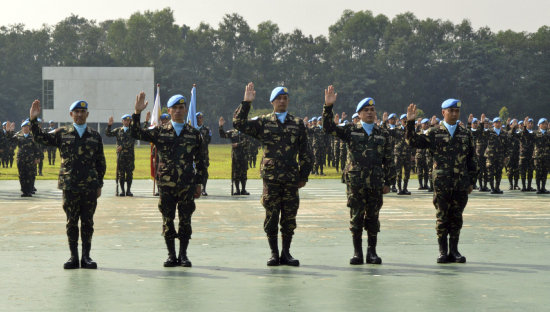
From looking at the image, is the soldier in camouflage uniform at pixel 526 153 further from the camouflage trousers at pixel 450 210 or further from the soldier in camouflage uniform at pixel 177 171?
the soldier in camouflage uniform at pixel 177 171

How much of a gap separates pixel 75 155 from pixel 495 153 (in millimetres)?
16607

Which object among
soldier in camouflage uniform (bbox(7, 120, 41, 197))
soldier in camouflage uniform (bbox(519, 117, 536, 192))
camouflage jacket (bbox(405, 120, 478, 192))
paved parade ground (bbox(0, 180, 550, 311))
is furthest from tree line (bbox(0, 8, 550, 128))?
camouflage jacket (bbox(405, 120, 478, 192))

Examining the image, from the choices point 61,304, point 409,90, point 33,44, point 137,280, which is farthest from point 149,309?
point 33,44

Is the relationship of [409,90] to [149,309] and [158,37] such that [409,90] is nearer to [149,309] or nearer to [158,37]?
[158,37]

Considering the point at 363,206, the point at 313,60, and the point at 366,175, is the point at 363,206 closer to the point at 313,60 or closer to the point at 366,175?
the point at 366,175

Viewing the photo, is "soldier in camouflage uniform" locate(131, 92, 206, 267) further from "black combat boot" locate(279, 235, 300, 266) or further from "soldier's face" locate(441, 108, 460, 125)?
"soldier's face" locate(441, 108, 460, 125)

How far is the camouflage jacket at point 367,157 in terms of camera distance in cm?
1007

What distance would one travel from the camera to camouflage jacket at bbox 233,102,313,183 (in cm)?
992

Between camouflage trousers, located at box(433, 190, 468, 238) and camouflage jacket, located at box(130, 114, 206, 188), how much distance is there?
299 cm

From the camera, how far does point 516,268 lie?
384 inches

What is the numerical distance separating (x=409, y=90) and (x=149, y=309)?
326ft

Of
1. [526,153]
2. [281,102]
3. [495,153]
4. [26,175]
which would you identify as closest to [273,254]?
[281,102]

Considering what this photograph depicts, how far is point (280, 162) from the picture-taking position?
9930 millimetres

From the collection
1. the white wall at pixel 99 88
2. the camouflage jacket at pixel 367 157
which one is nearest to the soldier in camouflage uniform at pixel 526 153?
the camouflage jacket at pixel 367 157
